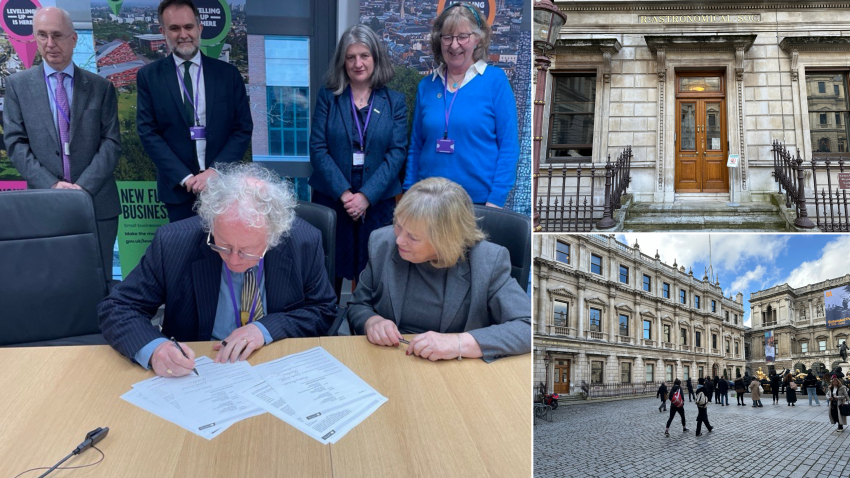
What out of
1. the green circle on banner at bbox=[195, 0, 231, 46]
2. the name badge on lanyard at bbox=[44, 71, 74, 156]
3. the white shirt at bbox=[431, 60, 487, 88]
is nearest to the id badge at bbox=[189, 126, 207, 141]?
the name badge on lanyard at bbox=[44, 71, 74, 156]

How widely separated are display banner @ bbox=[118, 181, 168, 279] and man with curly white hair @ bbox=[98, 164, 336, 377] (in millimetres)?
2201

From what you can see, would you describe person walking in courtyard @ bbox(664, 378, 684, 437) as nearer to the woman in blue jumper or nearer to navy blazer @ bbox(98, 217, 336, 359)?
navy blazer @ bbox(98, 217, 336, 359)

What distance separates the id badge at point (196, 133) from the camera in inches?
131

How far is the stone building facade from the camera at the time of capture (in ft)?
30.0

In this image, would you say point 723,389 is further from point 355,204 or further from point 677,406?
point 355,204

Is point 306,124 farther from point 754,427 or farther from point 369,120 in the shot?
point 754,427

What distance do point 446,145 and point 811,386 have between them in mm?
2447

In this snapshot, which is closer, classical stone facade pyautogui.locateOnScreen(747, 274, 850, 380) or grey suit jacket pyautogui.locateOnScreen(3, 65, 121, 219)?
classical stone facade pyautogui.locateOnScreen(747, 274, 850, 380)

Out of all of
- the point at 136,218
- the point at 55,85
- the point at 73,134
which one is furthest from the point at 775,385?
the point at 136,218

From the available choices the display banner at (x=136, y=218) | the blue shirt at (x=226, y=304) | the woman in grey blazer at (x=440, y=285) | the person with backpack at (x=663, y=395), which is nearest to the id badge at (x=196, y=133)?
the display banner at (x=136, y=218)

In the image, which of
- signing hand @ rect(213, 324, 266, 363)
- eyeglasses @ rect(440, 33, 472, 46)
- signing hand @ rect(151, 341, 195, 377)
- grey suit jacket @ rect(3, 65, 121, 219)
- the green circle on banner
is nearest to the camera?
signing hand @ rect(151, 341, 195, 377)

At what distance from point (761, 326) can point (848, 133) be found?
33.8 feet

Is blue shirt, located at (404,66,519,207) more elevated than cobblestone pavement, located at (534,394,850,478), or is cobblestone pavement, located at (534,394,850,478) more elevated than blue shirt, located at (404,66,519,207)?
blue shirt, located at (404,66,519,207)

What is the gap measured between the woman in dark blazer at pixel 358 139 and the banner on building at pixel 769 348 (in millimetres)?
2456
